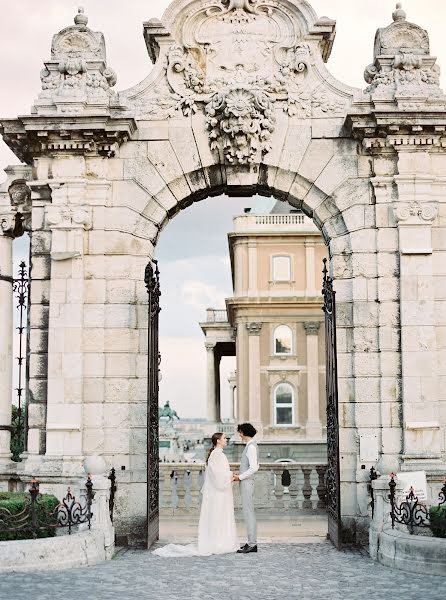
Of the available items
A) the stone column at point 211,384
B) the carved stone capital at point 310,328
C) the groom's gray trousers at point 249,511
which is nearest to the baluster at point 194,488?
the groom's gray trousers at point 249,511

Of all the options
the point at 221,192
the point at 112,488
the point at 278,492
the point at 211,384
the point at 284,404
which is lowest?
the point at 278,492

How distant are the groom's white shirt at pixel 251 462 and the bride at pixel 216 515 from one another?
323mm

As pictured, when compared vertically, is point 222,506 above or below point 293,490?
above

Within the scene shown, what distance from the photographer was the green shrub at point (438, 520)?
1127 centimetres

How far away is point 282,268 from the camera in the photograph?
41.4 metres

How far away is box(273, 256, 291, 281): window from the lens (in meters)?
41.3

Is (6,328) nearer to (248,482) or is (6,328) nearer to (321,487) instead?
(248,482)

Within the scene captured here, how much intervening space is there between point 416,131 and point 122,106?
4.42m

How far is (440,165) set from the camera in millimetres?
14555

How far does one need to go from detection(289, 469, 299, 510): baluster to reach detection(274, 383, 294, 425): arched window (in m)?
20.8

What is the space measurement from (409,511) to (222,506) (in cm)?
262

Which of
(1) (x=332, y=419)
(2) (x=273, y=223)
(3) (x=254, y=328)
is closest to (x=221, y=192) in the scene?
(1) (x=332, y=419)

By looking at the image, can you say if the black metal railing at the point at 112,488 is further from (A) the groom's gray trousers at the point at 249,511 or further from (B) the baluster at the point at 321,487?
(B) the baluster at the point at 321,487

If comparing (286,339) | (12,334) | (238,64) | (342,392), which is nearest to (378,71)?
(238,64)
